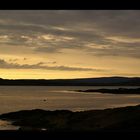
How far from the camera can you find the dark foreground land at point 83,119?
1350cm

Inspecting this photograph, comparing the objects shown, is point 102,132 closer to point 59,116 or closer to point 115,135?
point 115,135

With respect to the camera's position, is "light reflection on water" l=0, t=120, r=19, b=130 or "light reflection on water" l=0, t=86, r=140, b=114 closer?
"light reflection on water" l=0, t=120, r=19, b=130

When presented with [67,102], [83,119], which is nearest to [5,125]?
[83,119]

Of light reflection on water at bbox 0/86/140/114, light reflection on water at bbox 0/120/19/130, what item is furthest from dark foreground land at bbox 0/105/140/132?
light reflection on water at bbox 0/86/140/114

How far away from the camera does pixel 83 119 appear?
19.1m

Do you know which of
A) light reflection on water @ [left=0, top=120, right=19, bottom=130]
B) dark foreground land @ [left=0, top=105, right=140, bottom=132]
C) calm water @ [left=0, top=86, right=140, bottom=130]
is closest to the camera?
dark foreground land @ [left=0, top=105, right=140, bottom=132]

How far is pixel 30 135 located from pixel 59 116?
21556mm

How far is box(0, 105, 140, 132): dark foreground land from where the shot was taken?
13.5 metres

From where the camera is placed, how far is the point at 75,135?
65.5 inches

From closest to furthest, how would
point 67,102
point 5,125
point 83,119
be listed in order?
point 83,119
point 5,125
point 67,102

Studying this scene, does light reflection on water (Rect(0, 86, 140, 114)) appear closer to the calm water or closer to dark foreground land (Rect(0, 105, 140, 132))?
the calm water

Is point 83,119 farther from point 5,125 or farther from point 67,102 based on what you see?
point 67,102

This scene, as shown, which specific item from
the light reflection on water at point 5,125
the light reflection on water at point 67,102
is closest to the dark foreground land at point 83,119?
the light reflection on water at point 5,125
